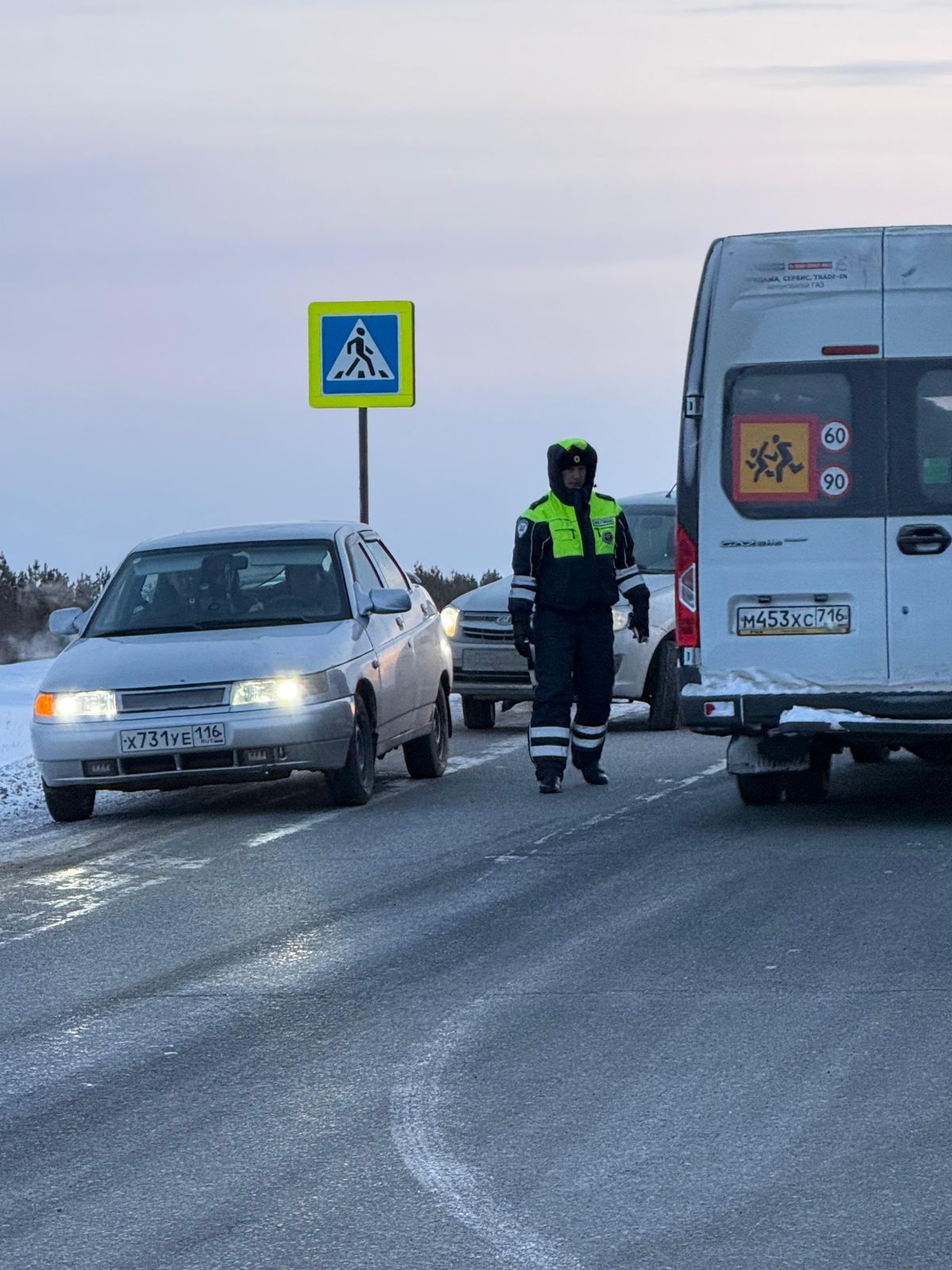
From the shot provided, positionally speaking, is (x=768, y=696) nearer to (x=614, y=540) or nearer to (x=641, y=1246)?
(x=614, y=540)

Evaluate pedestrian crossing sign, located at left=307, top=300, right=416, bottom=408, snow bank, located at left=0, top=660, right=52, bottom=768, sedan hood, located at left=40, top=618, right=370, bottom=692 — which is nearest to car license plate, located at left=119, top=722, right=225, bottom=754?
sedan hood, located at left=40, top=618, right=370, bottom=692

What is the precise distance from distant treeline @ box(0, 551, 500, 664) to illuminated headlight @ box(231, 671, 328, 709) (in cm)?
1428

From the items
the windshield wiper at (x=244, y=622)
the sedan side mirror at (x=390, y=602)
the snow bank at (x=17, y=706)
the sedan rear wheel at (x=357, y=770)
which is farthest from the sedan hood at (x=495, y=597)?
the sedan rear wheel at (x=357, y=770)

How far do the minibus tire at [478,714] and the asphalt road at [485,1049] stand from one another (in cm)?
652

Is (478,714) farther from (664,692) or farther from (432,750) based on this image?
(432,750)

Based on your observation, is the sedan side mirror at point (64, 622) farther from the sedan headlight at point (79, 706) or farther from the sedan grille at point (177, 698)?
the sedan grille at point (177, 698)

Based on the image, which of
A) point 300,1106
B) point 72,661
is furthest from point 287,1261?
point 72,661

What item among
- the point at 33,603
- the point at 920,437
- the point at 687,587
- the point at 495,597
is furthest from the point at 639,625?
the point at 33,603

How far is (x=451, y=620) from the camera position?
18.3 metres

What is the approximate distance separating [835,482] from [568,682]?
8.85ft

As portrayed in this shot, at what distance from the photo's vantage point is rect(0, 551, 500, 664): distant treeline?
89.2 ft

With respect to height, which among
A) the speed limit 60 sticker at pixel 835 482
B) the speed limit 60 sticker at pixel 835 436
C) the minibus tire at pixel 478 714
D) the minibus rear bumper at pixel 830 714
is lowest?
the minibus tire at pixel 478 714

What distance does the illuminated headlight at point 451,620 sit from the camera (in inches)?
716

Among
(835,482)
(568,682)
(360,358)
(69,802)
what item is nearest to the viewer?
(835,482)
